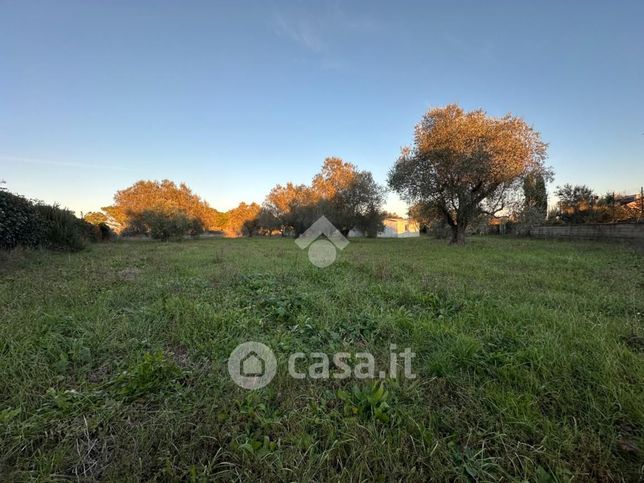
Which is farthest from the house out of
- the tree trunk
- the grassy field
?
the grassy field

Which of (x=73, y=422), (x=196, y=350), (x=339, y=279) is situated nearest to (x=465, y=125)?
(x=339, y=279)

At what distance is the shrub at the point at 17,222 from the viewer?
8375 mm

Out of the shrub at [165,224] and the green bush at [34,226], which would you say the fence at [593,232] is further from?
the shrub at [165,224]

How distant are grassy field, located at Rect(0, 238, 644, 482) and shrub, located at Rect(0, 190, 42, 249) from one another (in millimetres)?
7255

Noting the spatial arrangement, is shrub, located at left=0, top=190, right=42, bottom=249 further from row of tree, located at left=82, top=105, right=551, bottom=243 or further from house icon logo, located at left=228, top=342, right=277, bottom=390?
row of tree, located at left=82, top=105, right=551, bottom=243

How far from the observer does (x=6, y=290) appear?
422 cm

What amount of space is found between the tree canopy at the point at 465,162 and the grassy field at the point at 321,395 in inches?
446

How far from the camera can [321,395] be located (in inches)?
77.4

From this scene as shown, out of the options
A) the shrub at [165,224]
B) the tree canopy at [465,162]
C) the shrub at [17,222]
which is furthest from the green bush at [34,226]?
the tree canopy at [465,162]

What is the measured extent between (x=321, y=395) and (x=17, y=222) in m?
12.2

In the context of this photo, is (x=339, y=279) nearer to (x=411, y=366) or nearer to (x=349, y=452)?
(x=411, y=366)

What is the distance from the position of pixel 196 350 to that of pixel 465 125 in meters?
15.4

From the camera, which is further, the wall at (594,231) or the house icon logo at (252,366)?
the wall at (594,231)

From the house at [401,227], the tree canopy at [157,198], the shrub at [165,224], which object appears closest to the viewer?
the shrub at [165,224]
